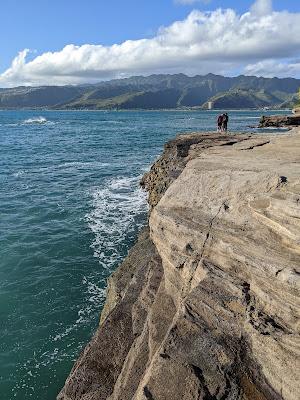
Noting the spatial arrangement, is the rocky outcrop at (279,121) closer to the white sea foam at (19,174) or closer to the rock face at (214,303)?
the white sea foam at (19,174)

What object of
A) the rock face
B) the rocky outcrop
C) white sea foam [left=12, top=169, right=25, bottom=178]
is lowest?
white sea foam [left=12, top=169, right=25, bottom=178]

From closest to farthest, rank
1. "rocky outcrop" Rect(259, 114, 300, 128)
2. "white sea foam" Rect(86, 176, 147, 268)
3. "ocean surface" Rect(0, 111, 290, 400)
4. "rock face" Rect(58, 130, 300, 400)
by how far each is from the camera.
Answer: "rock face" Rect(58, 130, 300, 400) → "ocean surface" Rect(0, 111, 290, 400) → "white sea foam" Rect(86, 176, 147, 268) → "rocky outcrop" Rect(259, 114, 300, 128)

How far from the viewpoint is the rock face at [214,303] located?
1016cm

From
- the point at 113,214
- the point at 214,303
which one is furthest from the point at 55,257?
the point at 214,303

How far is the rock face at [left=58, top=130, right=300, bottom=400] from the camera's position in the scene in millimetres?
10156

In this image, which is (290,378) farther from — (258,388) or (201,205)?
(201,205)

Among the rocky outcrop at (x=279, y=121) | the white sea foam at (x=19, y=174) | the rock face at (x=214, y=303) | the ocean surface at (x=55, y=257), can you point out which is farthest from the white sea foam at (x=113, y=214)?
the rocky outcrop at (x=279, y=121)

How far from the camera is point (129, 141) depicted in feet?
311

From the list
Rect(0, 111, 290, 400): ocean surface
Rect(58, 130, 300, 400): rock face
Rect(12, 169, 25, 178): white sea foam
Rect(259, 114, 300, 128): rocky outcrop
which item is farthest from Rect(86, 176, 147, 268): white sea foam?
Rect(259, 114, 300, 128): rocky outcrop

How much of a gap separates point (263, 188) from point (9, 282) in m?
17.9

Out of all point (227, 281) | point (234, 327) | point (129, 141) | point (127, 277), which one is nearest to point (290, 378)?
point (234, 327)

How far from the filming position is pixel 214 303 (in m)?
11.4

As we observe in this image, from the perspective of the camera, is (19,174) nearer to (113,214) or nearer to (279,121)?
(113,214)

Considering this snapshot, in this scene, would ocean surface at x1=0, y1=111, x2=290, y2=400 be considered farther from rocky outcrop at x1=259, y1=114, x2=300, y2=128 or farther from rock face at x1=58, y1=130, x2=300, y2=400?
rocky outcrop at x1=259, y1=114, x2=300, y2=128
